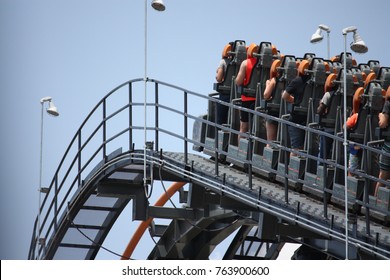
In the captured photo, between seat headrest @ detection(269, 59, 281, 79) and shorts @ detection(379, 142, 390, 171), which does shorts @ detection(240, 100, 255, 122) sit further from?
shorts @ detection(379, 142, 390, 171)

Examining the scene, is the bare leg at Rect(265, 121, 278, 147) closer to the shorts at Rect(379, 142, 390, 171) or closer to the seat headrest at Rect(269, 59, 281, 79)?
the seat headrest at Rect(269, 59, 281, 79)

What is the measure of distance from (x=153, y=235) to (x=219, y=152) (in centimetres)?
432

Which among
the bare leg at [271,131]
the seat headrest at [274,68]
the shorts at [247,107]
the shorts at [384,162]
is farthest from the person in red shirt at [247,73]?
the shorts at [384,162]

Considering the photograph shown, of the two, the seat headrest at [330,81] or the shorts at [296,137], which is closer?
the seat headrest at [330,81]

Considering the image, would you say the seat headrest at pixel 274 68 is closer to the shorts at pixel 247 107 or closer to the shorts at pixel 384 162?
the shorts at pixel 247 107

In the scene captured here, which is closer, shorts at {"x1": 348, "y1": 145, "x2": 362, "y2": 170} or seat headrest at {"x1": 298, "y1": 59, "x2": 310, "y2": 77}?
shorts at {"x1": 348, "y1": 145, "x2": 362, "y2": 170}

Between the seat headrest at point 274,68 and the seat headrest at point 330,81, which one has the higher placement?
the seat headrest at point 274,68

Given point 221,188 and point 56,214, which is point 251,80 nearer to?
point 221,188

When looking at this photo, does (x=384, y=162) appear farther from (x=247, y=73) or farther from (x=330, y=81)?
(x=247, y=73)

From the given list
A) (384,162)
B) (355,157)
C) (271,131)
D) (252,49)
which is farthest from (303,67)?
(384,162)

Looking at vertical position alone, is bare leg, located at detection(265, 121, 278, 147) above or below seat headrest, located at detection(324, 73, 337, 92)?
below

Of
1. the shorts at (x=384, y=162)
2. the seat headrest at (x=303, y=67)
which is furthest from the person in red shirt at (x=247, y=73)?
the shorts at (x=384, y=162)

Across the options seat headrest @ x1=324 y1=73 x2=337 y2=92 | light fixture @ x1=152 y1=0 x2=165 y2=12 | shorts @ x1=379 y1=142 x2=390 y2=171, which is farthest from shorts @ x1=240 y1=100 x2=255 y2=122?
shorts @ x1=379 y1=142 x2=390 y2=171

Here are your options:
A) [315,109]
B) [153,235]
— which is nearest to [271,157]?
[315,109]
